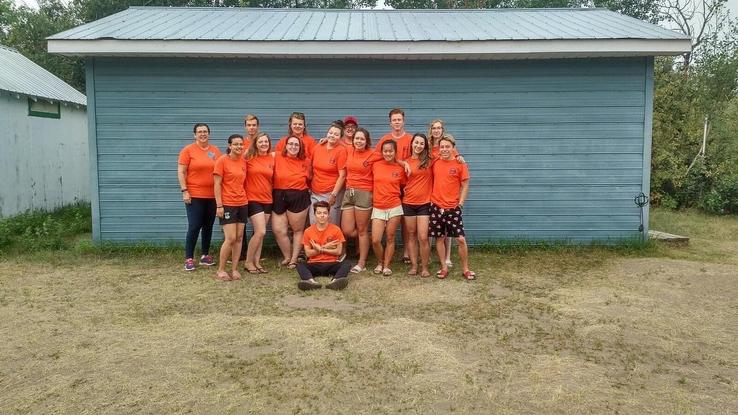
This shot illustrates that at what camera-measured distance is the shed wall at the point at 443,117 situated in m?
6.94

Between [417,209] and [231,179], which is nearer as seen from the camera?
[231,179]

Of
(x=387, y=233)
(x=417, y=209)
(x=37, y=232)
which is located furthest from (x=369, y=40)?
(x=37, y=232)

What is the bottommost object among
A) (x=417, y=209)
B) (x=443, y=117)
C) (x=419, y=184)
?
(x=417, y=209)

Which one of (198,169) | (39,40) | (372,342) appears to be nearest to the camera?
(372,342)

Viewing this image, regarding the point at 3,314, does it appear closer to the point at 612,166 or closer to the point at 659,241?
the point at 612,166

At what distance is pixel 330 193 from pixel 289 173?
485 mm

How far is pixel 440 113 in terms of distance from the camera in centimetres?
705

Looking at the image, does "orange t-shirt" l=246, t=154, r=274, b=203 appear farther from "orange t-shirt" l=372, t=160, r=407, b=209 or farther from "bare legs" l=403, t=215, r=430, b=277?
"bare legs" l=403, t=215, r=430, b=277

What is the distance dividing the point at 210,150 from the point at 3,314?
2.34 metres

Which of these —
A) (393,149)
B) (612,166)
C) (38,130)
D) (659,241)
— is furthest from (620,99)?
(38,130)

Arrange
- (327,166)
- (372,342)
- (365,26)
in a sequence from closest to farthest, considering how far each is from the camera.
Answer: (372,342) < (327,166) < (365,26)

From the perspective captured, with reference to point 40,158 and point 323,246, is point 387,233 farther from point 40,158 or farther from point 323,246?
point 40,158

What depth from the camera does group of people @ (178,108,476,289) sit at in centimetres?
556

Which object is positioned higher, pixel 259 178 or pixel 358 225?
pixel 259 178
